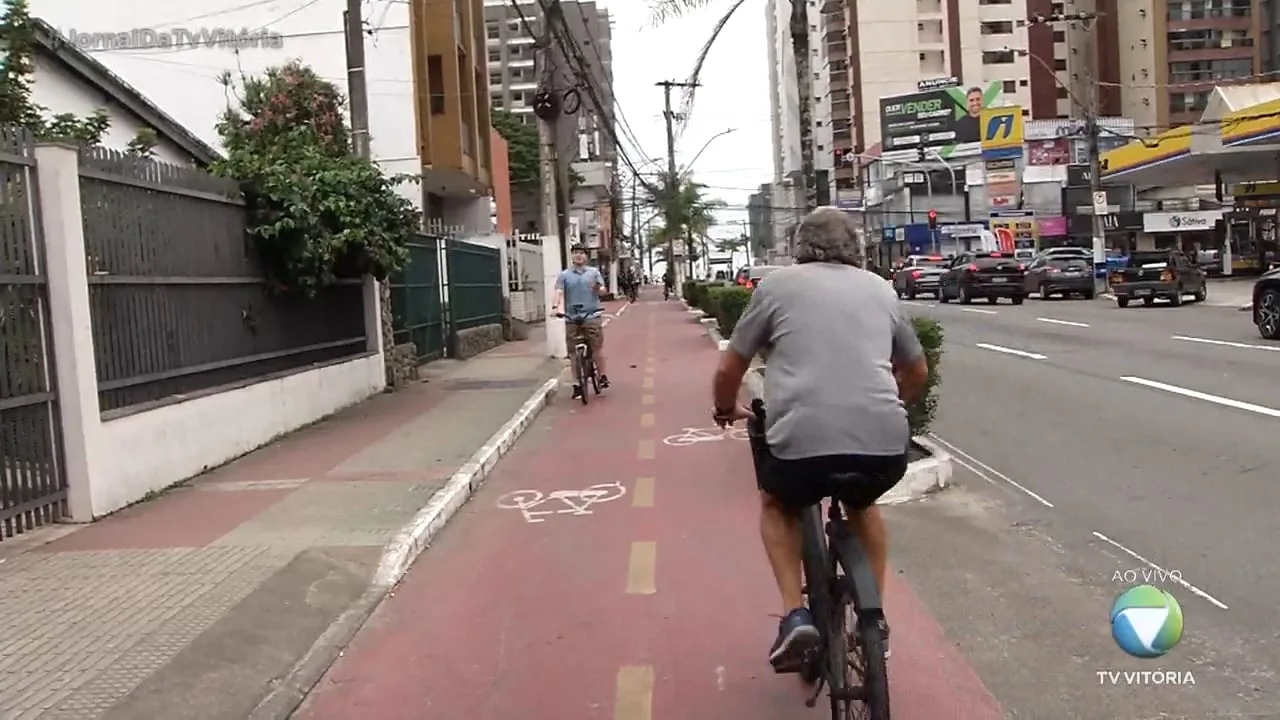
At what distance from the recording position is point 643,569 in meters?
6.59

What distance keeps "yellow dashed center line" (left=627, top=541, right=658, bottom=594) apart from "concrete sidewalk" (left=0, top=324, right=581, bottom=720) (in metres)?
1.33

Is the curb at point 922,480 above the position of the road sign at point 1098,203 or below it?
below

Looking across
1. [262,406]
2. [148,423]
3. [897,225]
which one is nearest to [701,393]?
[262,406]

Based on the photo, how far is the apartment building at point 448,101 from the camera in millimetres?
26703

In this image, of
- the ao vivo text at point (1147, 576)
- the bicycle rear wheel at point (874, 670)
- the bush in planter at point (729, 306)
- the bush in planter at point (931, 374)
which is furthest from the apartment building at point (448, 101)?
the bicycle rear wheel at point (874, 670)

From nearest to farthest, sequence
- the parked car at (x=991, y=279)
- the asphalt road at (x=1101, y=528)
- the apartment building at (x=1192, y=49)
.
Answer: the asphalt road at (x=1101, y=528) → the parked car at (x=991, y=279) → the apartment building at (x=1192, y=49)

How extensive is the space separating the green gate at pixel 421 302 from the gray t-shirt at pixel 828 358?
519 inches

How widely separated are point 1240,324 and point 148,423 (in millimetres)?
19417

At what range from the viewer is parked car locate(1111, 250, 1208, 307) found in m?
29.2

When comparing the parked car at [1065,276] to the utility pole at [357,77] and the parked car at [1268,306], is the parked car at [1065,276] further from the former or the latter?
the utility pole at [357,77]

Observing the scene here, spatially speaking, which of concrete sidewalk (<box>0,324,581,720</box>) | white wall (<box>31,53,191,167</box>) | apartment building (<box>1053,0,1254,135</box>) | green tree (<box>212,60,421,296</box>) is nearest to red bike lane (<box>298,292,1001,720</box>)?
concrete sidewalk (<box>0,324,581,720</box>)

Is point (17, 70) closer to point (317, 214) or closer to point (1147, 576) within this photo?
point (317, 214)

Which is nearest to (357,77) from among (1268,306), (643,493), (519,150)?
(643,493)

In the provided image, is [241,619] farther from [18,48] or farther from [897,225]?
[897,225]
